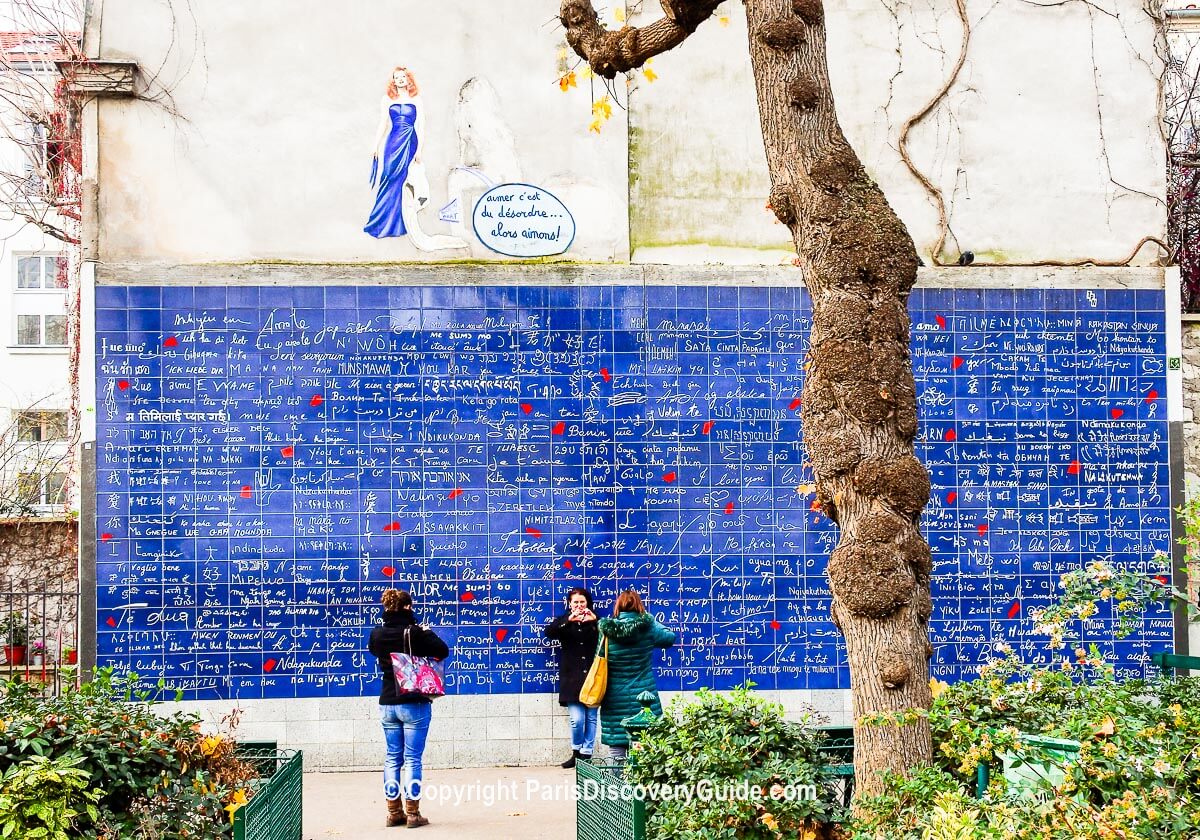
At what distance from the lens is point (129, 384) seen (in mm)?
9336

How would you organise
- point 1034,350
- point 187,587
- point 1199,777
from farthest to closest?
point 1034,350
point 187,587
point 1199,777

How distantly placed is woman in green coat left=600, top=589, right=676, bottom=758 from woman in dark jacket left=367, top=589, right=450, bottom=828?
1274 mm

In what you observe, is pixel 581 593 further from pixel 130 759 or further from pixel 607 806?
pixel 130 759

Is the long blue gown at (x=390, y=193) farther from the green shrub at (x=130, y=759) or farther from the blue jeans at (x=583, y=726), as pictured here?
the green shrub at (x=130, y=759)

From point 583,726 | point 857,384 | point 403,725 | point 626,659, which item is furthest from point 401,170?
point 857,384

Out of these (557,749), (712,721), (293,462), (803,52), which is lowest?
(557,749)

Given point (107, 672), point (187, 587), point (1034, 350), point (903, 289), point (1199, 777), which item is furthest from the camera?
point (1034, 350)

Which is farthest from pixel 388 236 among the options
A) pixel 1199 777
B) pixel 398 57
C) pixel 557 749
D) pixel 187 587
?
pixel 1199 777

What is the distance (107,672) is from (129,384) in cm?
396

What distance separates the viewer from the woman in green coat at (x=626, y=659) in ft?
27.5

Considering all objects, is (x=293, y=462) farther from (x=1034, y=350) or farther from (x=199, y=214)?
(x=1034, y=350)

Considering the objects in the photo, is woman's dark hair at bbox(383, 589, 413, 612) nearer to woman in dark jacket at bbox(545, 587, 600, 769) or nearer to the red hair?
woman in dark jacket at bbox(545, 587, 600, 769)

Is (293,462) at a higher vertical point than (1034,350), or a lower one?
lower

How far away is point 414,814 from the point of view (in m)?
7.74
